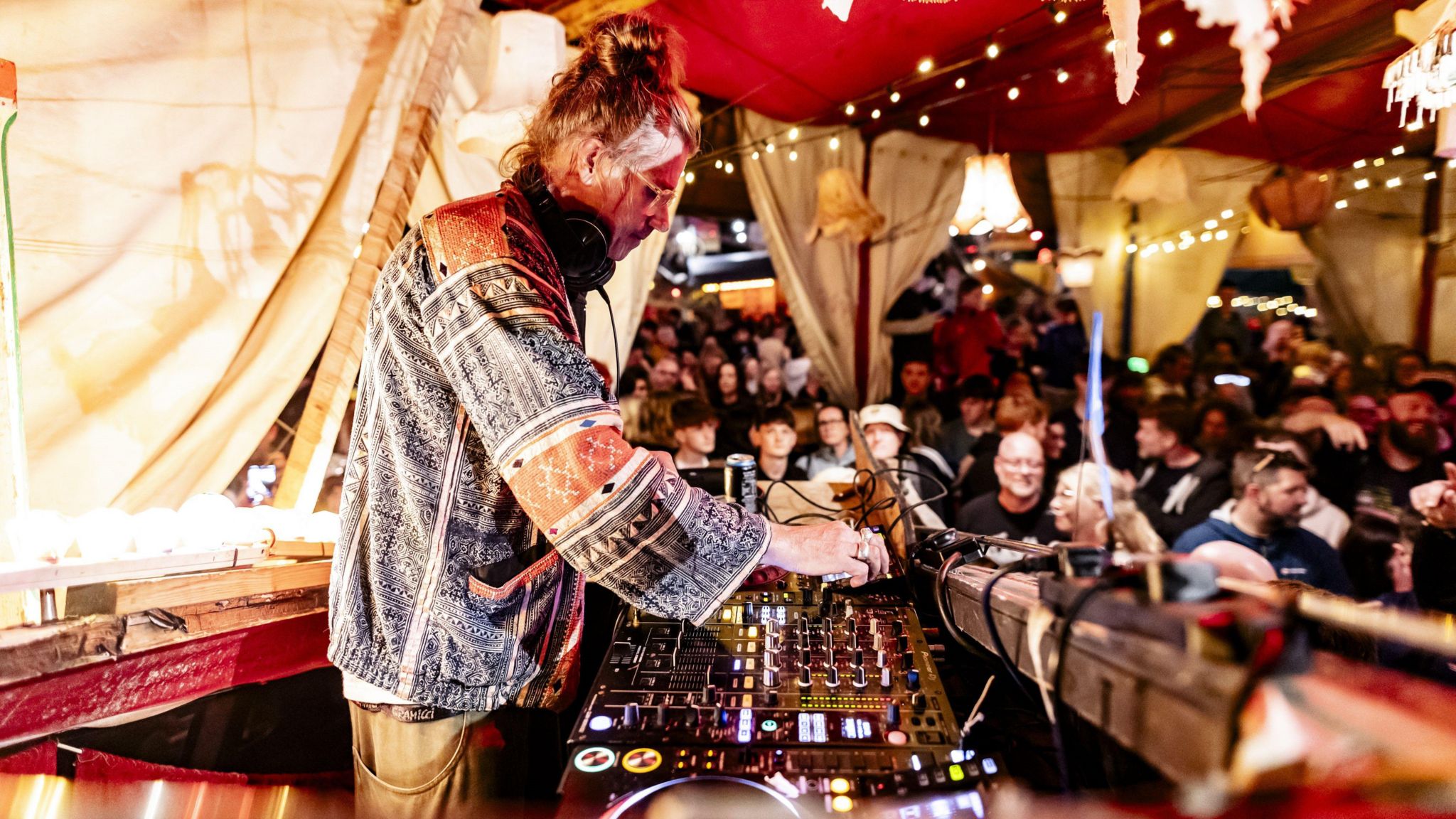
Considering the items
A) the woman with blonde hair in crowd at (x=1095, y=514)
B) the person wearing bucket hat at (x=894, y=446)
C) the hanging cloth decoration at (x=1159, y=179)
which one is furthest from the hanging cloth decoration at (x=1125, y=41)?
the hanging cloth decoration at (x=1159, y=179)

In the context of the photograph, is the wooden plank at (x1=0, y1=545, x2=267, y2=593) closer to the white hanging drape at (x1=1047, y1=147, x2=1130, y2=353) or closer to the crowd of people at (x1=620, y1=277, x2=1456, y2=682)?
the crowd of people at (x1=620, y1=277, x2=1456, y2=682)

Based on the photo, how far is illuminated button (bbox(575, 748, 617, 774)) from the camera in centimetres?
100

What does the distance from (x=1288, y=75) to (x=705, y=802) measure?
5.45 metres

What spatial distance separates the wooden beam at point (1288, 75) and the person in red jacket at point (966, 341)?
6.28 ft

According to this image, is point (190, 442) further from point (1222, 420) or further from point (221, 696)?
point (1222, 420)

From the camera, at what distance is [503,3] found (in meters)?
3.15

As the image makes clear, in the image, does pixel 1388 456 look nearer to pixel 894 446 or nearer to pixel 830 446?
pixel 894 446

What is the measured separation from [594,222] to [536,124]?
0.68ft

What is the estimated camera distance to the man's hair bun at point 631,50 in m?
1.12

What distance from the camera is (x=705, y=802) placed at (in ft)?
2.99

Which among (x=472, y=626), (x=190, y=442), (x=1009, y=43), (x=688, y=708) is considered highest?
(x=1009, y=43)

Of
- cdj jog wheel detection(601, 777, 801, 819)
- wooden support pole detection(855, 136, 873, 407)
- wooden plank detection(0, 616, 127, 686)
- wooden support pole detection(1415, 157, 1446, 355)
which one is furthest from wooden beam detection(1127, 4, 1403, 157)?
wooden plank detection(0, 616, 127, 686)

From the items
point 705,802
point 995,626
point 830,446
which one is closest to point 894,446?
point 830,446

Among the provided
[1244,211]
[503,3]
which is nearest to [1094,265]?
[1244,211]
